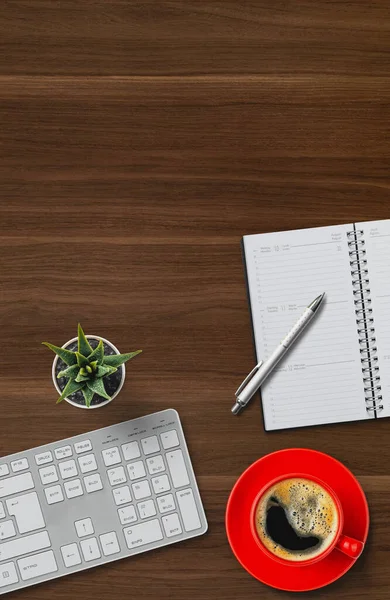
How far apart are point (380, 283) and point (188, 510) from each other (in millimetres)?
440

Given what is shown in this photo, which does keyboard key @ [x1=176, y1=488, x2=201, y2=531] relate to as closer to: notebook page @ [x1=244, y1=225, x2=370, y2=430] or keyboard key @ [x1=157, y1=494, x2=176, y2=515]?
keyboard key @ [x1=157, y1=494, x2=176, y2=515]

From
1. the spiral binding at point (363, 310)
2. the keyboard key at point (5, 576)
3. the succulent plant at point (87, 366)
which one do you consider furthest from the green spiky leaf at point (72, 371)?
the spiral binding at point (363, 310)

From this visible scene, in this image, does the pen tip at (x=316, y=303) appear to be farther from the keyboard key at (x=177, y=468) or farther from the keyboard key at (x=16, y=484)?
the keyboard key at (x=16, y=484)

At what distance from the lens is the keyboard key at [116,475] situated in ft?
3.79

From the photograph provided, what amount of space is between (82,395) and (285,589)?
1.34 feet

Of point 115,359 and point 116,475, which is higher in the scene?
point 115,359

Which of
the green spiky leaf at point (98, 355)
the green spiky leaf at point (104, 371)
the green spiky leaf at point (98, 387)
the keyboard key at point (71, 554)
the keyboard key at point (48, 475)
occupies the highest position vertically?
the green spiky leaf at point (98, 355)

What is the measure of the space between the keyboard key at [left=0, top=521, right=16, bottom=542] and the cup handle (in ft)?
1.55

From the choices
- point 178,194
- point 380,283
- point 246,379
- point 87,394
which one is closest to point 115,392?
point 87,394

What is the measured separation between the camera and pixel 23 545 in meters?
1.15

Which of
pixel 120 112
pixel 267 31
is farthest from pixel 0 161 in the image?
pixel 267 31

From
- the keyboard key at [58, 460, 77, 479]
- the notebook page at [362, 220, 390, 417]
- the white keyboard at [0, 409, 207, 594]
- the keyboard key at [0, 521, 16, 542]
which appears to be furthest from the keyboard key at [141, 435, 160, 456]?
the notebook page at [362, 220, 390, 417]

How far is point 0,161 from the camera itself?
117cm

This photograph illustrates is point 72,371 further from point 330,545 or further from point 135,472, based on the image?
point 330,545
